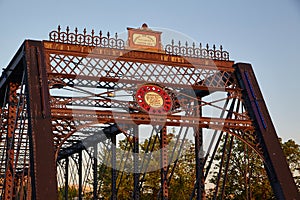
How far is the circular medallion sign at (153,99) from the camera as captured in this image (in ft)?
66.7

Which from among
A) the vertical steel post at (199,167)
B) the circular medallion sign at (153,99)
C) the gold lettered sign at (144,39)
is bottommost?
the vertical steel post at (199,167)

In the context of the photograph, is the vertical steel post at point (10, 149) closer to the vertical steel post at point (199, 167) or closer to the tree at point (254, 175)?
the vertical steel post at point (199, 167)

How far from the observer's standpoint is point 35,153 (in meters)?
16.1

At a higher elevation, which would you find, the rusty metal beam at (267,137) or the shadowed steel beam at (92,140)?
the shadowed steel beam at (92,140)

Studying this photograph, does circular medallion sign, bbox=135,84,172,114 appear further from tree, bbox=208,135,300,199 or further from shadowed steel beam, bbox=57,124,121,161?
tree, bbox=208,135,300,199

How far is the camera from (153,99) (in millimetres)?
20672

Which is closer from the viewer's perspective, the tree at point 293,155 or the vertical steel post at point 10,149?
the vertical steel post at point 10,149

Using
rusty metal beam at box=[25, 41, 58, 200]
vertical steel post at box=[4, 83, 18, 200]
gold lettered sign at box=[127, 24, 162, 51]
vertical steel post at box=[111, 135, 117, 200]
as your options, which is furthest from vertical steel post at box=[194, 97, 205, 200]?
rusty metal beam at box=[25, 41, 58, 200]

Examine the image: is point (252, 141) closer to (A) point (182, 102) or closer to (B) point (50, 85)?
(A) point (182, 102)

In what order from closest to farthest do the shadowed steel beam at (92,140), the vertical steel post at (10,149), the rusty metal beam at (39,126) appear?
the rusty metal beam at (39,126), the vertical steel post at (10,149), the shadowed steel beam at (92,140)

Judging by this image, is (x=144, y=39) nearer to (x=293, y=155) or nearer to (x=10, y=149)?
(x=10, y=149)

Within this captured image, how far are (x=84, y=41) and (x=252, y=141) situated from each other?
7.53m

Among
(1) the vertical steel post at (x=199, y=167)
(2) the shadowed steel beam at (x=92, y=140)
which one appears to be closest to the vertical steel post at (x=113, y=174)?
(2) the shadowed steel beam at (x=92, y=140)

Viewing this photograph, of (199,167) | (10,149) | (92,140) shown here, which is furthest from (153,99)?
(92,140)
